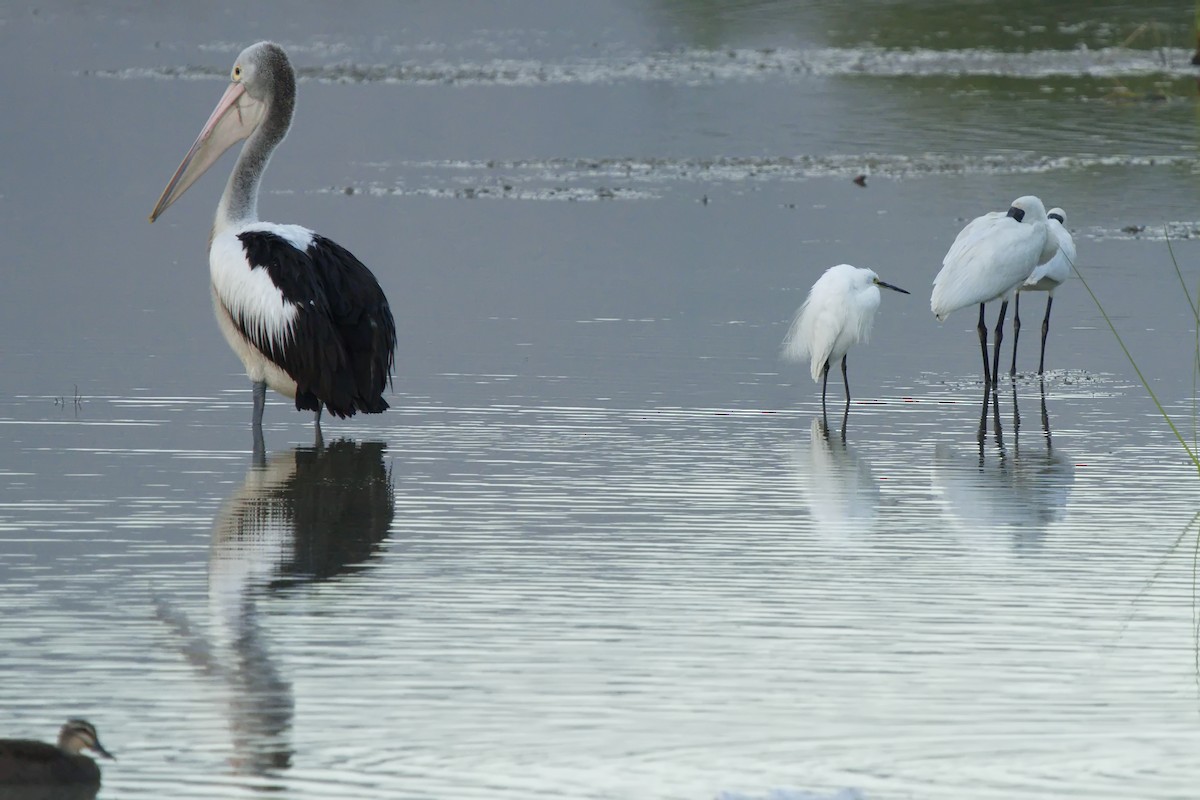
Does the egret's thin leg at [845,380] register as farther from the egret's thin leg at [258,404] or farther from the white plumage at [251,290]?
the egret's thin leg at [258,404]

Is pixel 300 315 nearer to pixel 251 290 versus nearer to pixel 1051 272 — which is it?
pixel 251 290

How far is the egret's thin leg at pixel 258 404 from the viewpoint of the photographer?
9.45m

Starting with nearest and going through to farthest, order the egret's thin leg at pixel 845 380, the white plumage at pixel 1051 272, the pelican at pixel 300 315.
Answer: the pelican at pixel 300 315 < the egret's thin leg at pixel 845 380 < the white plumage at pixel 1051 272

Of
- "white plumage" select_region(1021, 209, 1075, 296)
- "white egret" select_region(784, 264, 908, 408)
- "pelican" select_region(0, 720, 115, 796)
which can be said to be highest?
"white plumage" select_region(1021, 209, 1075, 296)

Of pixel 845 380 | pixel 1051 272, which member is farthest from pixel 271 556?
pixel 1051 272

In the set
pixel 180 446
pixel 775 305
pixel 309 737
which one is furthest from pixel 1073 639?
pixel 775 305

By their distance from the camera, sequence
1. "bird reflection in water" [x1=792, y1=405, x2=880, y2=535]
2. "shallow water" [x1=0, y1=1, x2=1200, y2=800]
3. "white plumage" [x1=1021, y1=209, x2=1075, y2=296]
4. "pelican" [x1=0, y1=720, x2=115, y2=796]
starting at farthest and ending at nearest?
"white plumage" [x1=1021, y1=209, x2=1075, y2=296] → "bird reflection in water" [x1=792, y1=405, x2=880, y2=535] → "shallow water" [x1=0, y1=1, x2=1200, y2=800] → "pelican" [x1=0, y1=720, x2=115, y2=796]

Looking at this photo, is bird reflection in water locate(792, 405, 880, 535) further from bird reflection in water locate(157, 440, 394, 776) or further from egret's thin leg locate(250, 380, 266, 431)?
egret's thin leg locate(250, 380, 266, 431)

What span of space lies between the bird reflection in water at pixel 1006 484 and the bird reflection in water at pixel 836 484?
281mm

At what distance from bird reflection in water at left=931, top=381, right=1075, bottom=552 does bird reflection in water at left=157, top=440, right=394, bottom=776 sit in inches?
81.9

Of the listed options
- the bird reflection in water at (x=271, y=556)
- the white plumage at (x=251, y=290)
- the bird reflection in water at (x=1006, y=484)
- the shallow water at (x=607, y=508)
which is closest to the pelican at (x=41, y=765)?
the shallow water at (x=607, y=508)

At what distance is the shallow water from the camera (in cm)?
508

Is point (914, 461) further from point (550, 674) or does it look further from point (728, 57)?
point (728, 57)

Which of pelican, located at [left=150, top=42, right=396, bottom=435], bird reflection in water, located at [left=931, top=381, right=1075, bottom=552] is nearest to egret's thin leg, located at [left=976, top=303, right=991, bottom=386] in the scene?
bird reflection in water, located at [left=931, top=381, right=1075, bottom=552]
